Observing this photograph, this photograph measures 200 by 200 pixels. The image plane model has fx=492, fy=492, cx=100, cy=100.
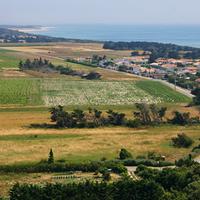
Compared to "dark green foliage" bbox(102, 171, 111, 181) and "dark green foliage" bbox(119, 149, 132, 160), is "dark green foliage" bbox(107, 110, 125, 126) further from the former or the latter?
"dark green foliage" bbox(102, 171, 111, 181)

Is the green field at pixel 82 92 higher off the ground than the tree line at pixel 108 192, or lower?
lower

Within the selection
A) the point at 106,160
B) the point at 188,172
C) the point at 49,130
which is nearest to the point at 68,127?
the point at 49,130

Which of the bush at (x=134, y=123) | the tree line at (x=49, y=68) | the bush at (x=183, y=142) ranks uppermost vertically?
the bush at (x=183, y=142)

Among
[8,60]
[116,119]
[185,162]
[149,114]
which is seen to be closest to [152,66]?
[8,60]

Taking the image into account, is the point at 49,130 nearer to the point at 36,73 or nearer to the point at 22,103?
the point at 22,103

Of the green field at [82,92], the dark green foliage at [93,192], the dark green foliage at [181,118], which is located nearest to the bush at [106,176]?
the dark green foliage at [93,192]

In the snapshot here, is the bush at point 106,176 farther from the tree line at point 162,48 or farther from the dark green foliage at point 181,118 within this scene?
the tree line at point 162,48

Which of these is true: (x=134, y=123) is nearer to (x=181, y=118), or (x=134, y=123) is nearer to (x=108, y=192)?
(x=181, y=118)
